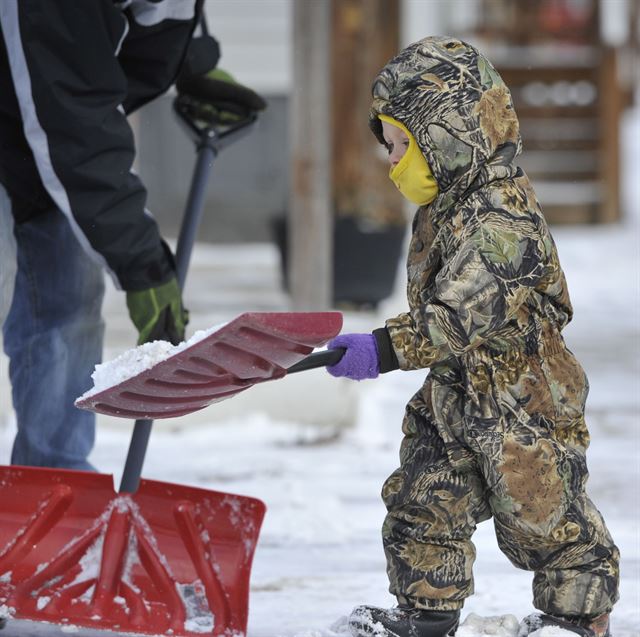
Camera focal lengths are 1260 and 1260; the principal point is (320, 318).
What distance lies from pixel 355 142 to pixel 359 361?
4942 mm

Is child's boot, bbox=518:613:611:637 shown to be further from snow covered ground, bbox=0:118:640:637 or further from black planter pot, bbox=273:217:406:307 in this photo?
black planter pot, bbox=273:217:406:307

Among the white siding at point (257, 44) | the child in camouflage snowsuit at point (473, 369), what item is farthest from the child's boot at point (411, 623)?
the white siding at point (257, 44)

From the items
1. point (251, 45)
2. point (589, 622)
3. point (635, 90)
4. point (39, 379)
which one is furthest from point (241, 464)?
point (635, 90)

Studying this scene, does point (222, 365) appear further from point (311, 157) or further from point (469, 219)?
point (311, 157)

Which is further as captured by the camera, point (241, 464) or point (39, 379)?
point (241, 464)

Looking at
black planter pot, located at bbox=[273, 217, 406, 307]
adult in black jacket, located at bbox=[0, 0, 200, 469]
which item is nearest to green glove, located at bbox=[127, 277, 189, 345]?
adult in black jacket, located at bbox=[0, 0, 200, 469]

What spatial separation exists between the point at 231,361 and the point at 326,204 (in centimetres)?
321

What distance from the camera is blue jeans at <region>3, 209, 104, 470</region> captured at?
2.91 metres

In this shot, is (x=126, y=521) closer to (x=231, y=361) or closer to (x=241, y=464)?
(x=231, y=361)

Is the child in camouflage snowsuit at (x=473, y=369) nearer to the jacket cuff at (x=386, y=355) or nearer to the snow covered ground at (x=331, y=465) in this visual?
the jacket cuff at (x=386, y=355)

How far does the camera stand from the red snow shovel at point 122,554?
2.46m

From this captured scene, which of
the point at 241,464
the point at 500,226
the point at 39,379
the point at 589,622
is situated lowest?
the point at 241,464

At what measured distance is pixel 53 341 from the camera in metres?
2.98

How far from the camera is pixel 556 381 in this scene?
2.30 m
